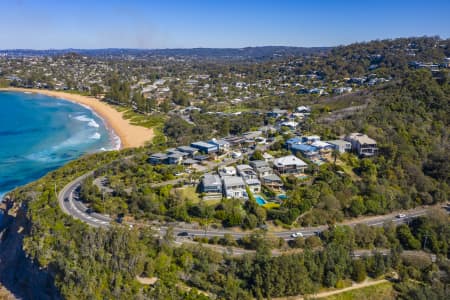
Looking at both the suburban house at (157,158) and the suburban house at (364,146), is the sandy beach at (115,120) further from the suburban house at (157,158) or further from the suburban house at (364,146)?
the suburban house at (364,146)

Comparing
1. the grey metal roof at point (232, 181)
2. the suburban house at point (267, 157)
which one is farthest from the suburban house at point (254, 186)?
the suburban house at point (267, 157)

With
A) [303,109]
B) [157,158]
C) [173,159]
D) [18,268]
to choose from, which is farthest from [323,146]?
[18,268]

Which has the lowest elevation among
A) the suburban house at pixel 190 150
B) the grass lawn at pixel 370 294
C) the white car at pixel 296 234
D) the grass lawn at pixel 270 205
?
the grass lawn at pixel 370 294

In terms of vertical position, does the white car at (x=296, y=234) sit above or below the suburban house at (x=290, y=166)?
below

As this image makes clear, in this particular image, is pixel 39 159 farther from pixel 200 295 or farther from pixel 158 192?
pixel 200 295

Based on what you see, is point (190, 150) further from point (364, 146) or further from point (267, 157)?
point (364, 146)

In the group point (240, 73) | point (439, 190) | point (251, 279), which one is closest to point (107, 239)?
point (251, 279)
